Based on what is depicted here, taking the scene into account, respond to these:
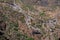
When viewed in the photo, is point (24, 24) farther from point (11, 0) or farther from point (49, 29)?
point (11, 0)

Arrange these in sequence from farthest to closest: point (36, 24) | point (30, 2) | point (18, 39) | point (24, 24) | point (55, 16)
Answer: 1. point (30, 2)
2. point (55, 16)
3. point (36, 24)
4. point (24, 24)
5. point (18, 39)

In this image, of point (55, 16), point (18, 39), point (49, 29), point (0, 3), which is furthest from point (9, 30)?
point (55, 16)

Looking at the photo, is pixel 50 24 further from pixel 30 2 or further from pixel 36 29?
pixel 30 2

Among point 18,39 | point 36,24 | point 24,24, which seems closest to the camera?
point 18,39

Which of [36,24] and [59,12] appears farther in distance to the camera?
[59,12]

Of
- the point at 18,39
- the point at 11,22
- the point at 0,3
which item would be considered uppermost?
the point at 0,3

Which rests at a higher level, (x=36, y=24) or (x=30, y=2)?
(x=30, y=2)

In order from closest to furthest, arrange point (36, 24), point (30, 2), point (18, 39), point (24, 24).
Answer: point (18, 39) < point (24, 24) < point (36, 24) < point (30, 2)

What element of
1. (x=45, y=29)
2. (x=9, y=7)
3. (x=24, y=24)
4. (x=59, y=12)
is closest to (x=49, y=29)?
(x=45, y=29)

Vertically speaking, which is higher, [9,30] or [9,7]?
[9,7]
